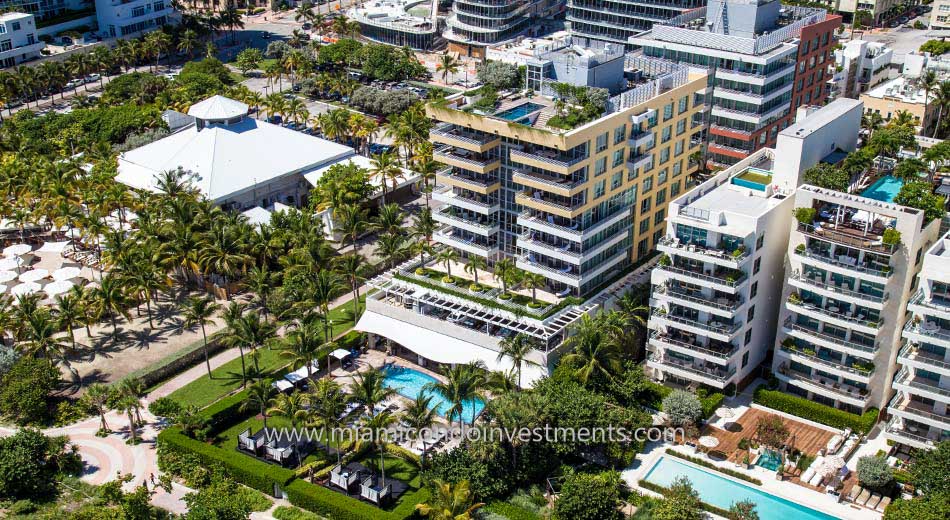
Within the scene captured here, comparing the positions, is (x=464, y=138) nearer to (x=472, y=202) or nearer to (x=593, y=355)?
(x=472, y=202)

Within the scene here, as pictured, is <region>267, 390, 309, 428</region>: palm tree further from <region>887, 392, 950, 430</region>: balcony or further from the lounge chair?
<region>887, 392, 950, 430</region>: balcony

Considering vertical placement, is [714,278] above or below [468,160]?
below

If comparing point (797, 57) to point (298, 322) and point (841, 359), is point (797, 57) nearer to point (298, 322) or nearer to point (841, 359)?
point (841, 359)

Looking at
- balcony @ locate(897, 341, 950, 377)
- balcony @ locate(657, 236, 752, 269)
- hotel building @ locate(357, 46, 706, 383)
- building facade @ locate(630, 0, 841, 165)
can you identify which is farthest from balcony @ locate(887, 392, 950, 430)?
building facade @ locate(630, 0, 841, 165)

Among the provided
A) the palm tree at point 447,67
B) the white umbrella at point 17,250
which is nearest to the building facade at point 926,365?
the white umbrella at point 17,250

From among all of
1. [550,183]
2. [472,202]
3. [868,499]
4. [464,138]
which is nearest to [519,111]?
[464,138]

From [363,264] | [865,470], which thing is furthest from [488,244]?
[865,470]
